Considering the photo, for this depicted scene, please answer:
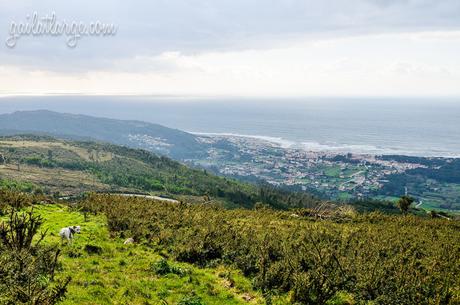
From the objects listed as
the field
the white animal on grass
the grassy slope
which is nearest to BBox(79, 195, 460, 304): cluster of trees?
the field

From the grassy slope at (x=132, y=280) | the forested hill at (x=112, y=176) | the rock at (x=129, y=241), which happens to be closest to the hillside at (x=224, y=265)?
the grassy slope at (x=132, y=280)

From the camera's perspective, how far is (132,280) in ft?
52.3

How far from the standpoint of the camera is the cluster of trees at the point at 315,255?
1432 cm

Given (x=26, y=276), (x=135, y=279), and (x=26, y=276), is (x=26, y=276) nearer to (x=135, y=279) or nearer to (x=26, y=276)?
(x=26, y=276)

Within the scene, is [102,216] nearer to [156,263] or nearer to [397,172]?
[156,263]

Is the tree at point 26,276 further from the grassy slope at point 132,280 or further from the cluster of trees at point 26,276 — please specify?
the grassy slope at point 132,280

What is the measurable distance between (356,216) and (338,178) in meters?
164

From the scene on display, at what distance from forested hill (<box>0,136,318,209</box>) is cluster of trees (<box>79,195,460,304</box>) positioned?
63936 millimetres

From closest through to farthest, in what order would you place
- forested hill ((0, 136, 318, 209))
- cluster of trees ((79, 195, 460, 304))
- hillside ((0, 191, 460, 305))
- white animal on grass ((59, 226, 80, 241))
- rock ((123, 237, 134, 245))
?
hillside ((0, 191, 460, 305)) → cluster of trees ((79, 195, 460, 304)) → white animal on grass ((59, 226, 80, 241)) → rock ((123, 237, 134, 245)) → forested hill ((0, 136, 318, 209))

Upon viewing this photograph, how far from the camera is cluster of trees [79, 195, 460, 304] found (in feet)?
47.0

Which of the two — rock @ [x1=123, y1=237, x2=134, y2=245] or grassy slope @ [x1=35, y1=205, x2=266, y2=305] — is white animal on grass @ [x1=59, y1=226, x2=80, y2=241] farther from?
rock @ [x1=123, y1=237, x2=134, y2=245]

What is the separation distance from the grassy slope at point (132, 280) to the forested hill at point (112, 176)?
228ft

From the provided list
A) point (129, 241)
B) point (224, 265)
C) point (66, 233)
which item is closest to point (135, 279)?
point (224, 265)

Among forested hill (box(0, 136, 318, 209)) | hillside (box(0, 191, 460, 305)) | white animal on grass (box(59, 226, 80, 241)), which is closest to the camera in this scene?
hillside (box(0, 191, 460, 305))
